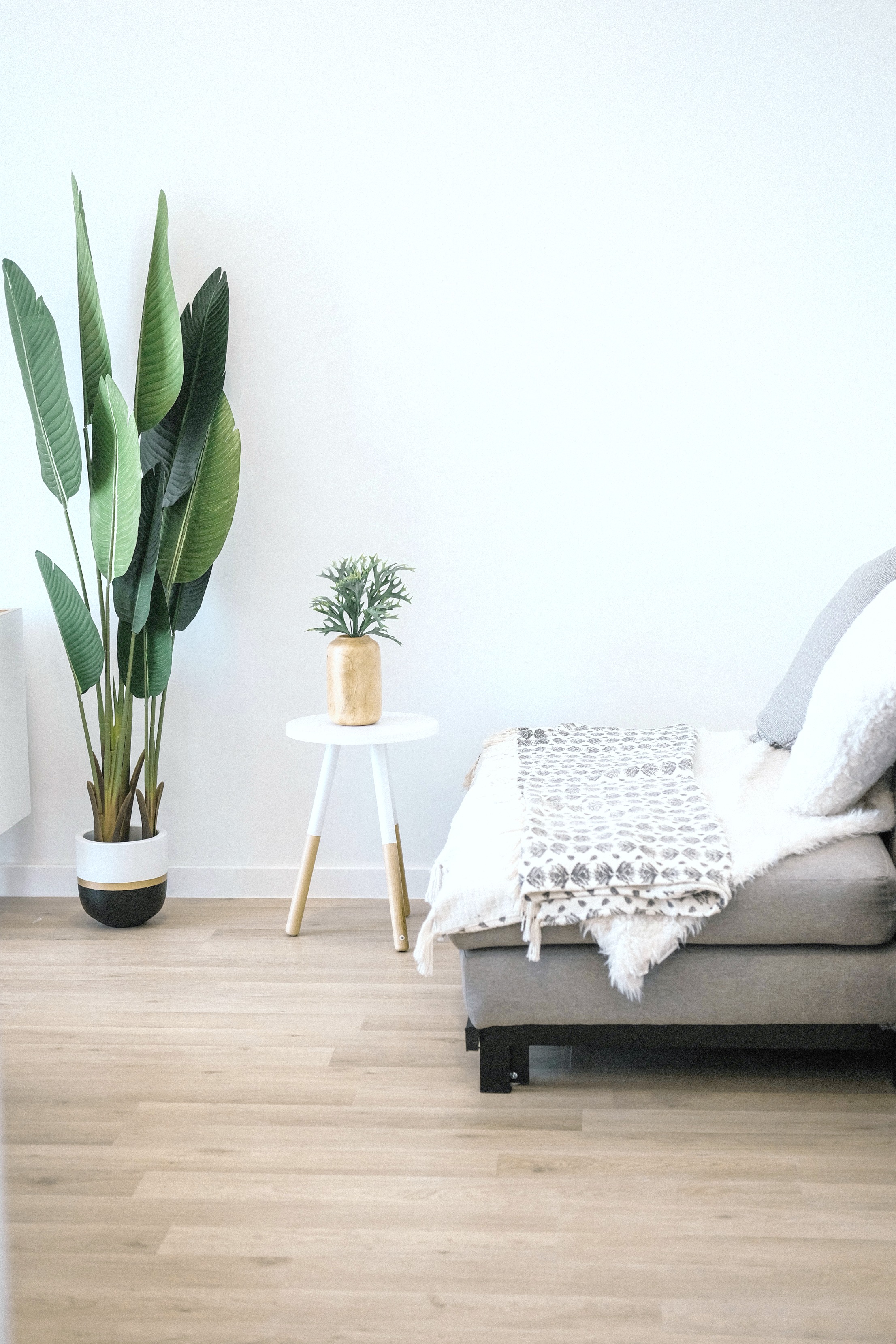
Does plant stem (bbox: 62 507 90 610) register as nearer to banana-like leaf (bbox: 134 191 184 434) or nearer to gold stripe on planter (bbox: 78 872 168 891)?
banana-like leaf (bbox: 134 191 184 434)

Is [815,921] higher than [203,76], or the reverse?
[203,76]

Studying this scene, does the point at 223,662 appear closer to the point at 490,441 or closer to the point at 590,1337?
the point at 490,441

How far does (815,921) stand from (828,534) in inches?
54.6

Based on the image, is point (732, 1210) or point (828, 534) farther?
point (828, 534)

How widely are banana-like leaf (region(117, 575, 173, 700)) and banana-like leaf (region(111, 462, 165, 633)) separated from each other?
0.04 meters

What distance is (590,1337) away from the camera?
142 cm

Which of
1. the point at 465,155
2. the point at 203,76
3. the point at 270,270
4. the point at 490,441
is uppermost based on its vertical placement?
the point at 203,76

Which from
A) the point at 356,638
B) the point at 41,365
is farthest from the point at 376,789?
the point at 41,365

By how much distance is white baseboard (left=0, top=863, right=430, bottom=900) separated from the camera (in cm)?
323

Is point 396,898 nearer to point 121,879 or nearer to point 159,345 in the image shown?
point 121,879

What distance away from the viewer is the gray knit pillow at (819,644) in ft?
8.22

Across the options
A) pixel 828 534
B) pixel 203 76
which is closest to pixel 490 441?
pixel 828 534

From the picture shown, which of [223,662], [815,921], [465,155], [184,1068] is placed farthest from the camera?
[223,662]

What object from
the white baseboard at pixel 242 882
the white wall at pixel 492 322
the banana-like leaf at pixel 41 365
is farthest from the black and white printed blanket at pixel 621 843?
the banana-like leaf at pixel 41 365
